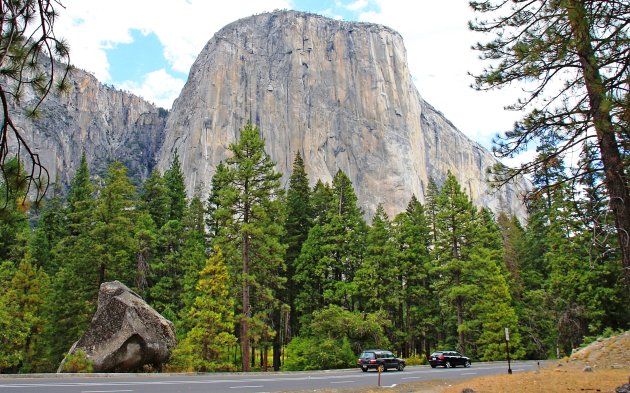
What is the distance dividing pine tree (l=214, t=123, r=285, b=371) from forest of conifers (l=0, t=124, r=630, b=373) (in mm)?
115

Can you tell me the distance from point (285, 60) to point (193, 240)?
86.6 metres

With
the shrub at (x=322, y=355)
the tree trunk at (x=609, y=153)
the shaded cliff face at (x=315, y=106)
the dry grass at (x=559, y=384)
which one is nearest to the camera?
the tree trunk at (x=609, y=153)

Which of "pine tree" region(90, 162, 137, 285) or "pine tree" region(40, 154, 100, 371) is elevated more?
"pine tree" region(90, 162, 137, 285)

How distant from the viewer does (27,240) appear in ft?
132

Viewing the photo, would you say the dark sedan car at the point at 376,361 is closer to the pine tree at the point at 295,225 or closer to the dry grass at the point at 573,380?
the dry grass at the point at 573,380

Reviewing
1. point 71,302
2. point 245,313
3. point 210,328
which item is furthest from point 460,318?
point 71,302

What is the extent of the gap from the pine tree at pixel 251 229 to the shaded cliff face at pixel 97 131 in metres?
97.1

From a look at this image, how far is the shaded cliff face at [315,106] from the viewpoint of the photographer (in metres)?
104

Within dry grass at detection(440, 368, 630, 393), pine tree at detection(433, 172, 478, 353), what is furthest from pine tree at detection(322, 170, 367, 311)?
dry grass at detection(440, 368, 630, 393)

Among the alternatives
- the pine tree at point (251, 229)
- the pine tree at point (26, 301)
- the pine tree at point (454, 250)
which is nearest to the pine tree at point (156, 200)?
the pine tree at point (26, 301)

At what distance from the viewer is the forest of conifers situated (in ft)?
91.4

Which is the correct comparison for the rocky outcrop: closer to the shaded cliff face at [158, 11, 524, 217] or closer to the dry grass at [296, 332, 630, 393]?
the dry grass at [296, 332, 630, 393]

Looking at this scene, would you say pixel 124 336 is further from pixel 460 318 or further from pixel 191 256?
pixel 460 318

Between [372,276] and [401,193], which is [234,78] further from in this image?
[372,276]
